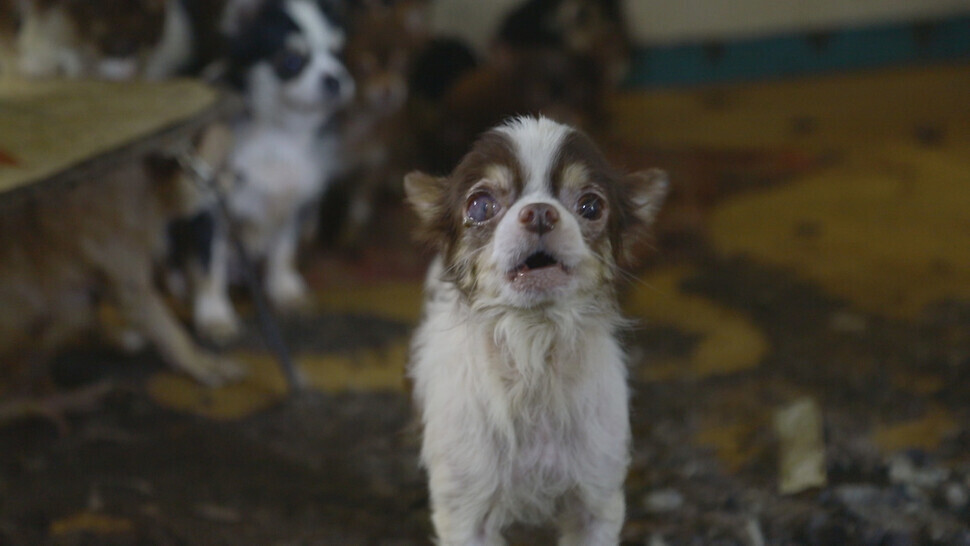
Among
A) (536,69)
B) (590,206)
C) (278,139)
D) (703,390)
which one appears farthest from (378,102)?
(590,206)

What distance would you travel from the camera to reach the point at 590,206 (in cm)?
152

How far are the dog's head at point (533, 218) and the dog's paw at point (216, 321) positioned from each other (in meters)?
1.86

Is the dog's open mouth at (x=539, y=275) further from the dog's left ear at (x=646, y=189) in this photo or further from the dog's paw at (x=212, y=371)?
the dog's paw at (x=212, y=371)

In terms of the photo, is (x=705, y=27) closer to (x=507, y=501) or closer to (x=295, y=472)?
(x=295, y=472)

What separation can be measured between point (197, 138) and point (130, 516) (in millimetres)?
1350

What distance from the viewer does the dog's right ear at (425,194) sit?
1.64 meters

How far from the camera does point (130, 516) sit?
2.15 metres

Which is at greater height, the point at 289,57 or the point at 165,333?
the point at 289,57

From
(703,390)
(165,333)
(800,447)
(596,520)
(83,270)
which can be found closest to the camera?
(596,520)

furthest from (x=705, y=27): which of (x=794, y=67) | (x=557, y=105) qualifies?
(x=557, y=105)

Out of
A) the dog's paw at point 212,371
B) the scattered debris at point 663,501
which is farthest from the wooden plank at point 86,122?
the scattered debris at point 663,501

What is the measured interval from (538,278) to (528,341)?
13cm

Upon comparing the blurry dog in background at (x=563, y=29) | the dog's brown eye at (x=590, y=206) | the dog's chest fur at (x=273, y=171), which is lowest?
the dog's brown eye at (x=590, y=206)

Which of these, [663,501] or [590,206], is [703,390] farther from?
[590,206]
